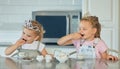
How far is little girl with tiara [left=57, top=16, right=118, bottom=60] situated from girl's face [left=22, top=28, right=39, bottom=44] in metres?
0.15

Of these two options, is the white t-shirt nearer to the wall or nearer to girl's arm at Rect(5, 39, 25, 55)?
girl's arm at Rect(5, 39, 25, 55)

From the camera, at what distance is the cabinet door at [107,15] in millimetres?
3096

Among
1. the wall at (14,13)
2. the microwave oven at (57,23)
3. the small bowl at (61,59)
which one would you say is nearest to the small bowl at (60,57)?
Answer: the small bowl at (61,59)

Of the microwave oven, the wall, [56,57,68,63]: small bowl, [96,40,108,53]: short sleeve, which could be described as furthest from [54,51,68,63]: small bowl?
the wall

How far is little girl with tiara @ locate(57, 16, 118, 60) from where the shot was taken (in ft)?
5.61

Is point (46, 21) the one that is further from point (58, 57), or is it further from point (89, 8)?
point (58, 57)

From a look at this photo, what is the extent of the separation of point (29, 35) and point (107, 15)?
1588 mm

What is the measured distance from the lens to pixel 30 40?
1.75 meters

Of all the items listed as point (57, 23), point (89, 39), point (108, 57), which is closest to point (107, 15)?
point (57, 23)

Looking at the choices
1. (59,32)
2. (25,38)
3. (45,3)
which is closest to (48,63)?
(25,38)

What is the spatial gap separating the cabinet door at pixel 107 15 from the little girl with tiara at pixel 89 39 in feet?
4.41

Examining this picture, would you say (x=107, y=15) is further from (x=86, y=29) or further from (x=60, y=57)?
(x=60, y=57)

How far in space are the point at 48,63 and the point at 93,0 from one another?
1779mm

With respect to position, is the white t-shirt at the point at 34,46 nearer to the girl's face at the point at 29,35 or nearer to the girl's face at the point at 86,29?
the girl's face at the point at 29,35
